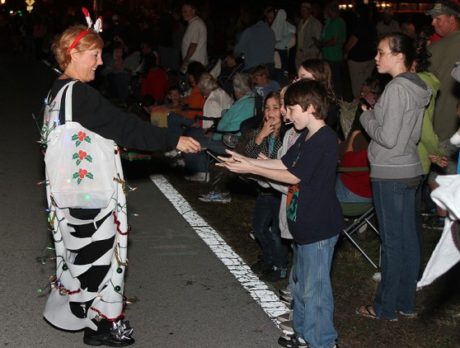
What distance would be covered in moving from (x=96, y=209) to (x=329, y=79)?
190cm

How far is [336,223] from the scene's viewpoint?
16.2 feet

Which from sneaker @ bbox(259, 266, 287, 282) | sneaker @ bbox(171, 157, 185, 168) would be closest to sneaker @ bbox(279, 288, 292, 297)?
sneaker @ bbox(259, 266, 287, 282)

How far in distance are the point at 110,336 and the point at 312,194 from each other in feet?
5.15

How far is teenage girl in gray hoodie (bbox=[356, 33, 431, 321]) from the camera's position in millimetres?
5293

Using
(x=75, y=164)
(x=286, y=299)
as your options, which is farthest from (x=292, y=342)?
(x=75, y=164)

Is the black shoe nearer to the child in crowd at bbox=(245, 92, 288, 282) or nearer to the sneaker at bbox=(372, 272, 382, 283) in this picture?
the child in crowd at bbox=(245, 92, 288, 282)

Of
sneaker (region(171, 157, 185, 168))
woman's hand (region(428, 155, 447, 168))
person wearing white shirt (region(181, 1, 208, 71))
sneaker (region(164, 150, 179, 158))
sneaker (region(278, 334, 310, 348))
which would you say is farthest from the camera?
person wearing white shirt (region(181, 1, 208, 71))

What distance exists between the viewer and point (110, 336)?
17.5 ft

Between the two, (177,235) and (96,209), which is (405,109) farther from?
(177,235)

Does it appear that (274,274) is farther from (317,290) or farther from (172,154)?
(172,154)

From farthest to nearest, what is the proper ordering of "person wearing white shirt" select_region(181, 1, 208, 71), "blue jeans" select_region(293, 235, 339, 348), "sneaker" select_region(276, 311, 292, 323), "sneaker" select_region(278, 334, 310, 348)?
"person wearing white shirt" select_region(181, 1, 208, 71) < "sneaker" select_region(276, 311, 292, 323) < "sneaker" select_region(278, 334, 310, 348) < "blue jeans" select_region(293, 235, 339, 348)

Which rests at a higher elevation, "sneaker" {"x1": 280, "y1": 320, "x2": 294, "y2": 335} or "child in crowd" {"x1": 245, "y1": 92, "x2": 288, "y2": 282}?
"child in crowd" {"x1": 245, "y1": 92, "x2": 288, "y2": 282}

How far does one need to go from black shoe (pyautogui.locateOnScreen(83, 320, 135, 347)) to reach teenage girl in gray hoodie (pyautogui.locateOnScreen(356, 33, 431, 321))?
1671 millimetres

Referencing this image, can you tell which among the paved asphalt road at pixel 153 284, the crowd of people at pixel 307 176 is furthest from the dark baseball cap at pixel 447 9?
the paved asphalt road at pixel 153 284
